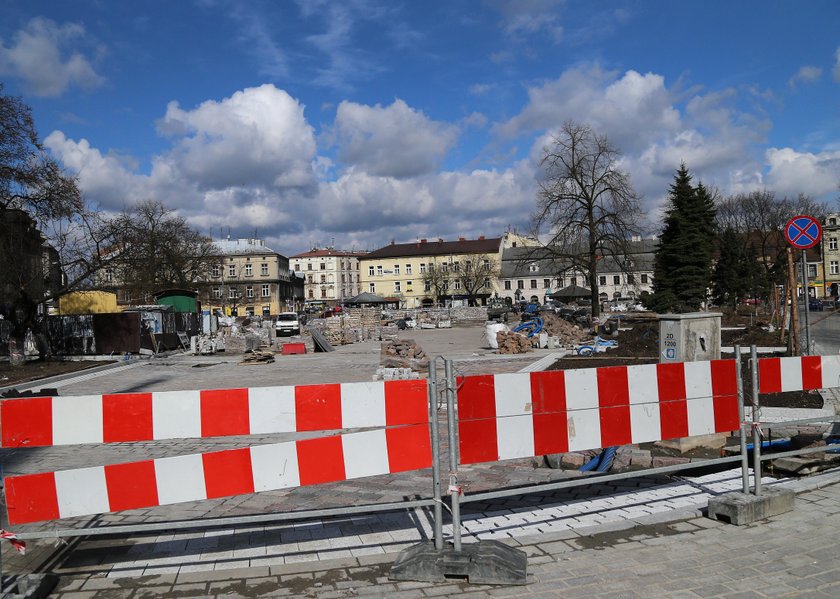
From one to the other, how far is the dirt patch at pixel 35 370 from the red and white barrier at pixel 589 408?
58.3 ft

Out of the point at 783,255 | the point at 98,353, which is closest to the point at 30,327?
the point at 98,353

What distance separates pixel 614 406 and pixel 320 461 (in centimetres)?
225

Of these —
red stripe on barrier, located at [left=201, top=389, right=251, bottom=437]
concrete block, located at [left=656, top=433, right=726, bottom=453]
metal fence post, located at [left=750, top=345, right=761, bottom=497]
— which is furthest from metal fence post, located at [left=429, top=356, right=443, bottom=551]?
concrete block, located at [left=656, top=433, right=726, bottom=453]

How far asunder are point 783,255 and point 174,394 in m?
52.7

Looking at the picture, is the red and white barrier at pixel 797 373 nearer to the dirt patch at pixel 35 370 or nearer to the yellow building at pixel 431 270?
the dirt patch at pixel 35 370

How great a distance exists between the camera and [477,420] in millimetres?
4441

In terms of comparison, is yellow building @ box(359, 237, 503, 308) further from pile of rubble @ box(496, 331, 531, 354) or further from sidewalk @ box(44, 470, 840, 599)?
sidewalk @ box(44, 470, 840, 599)

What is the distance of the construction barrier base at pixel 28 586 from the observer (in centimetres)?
367

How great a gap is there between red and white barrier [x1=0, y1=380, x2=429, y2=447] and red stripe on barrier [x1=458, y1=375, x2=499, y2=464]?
11.0 inches

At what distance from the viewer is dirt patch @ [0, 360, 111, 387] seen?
19.0m

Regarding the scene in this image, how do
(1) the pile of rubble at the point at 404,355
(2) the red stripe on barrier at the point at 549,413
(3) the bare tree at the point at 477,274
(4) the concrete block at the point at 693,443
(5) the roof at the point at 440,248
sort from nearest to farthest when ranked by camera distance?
(2) the red stripe on barrier at the point at 549,413
(4) the concrete block at the point at 693,443
(1) the pile of rubble at the point at 404,355
(3) the bare tree at the point at 477,274
(5) the roof at the point at 440,248

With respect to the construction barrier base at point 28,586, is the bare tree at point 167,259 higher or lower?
higher

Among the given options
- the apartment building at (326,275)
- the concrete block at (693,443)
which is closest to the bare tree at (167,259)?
the concrete block at (693,443)

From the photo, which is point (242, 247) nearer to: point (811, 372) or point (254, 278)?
point (254, 278)
